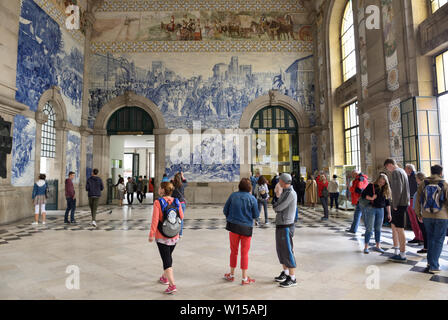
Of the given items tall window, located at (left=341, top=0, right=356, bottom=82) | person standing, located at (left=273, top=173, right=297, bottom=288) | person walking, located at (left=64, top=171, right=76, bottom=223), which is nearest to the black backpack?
person standing, located at (left=273, top=173, right=297, bottom=288)

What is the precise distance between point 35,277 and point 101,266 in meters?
0.85

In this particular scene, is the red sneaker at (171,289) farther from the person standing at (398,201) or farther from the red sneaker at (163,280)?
the person standing at (398,201)

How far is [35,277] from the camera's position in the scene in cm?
380

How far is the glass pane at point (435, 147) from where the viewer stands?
691 centimetres

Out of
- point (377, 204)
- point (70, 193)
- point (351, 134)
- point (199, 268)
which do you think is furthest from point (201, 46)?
point (199, 268)

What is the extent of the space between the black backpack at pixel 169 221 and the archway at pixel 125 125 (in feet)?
37.5

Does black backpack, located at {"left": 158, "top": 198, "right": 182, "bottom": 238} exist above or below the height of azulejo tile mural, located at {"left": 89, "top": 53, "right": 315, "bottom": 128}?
below

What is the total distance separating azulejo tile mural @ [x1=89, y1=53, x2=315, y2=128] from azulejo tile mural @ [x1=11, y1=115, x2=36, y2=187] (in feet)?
16.0

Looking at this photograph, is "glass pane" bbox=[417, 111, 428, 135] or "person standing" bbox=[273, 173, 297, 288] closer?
"person standing" bbox=[273, 173, 297, 288]

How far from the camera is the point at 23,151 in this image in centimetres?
961

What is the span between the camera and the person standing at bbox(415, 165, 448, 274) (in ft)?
13.0

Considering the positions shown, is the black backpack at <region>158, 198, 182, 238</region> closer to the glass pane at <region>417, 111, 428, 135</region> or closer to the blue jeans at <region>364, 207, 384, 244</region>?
the blue jeans at <region>364, 207, 384, 244</region>

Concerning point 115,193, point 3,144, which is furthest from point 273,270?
point 115,193

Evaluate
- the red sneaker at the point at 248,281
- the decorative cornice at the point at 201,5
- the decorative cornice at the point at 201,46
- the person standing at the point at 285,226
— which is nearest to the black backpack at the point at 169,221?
the red sneaker at the point at 248,281
